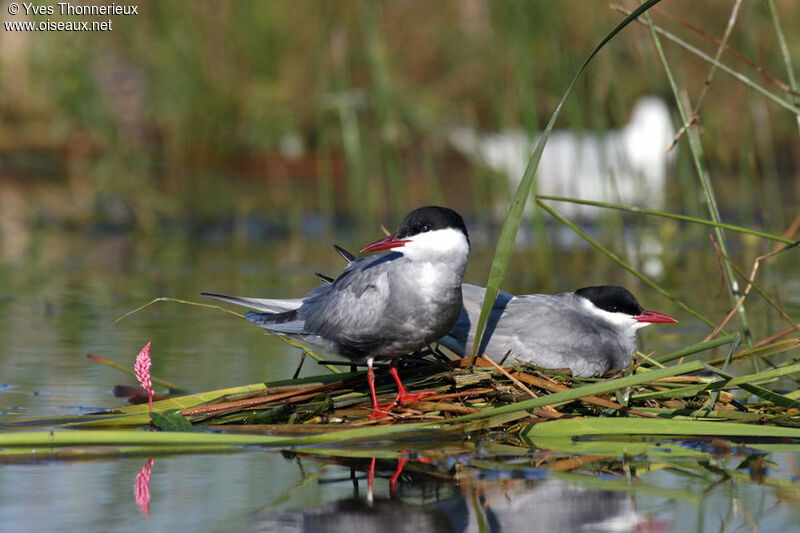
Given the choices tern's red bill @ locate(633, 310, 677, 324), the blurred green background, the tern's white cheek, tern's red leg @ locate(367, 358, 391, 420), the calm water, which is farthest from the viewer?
the blurred green background

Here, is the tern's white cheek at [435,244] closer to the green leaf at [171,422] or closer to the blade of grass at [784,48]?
the green leaf at [171,422]

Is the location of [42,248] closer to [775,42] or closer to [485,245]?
[485,245]

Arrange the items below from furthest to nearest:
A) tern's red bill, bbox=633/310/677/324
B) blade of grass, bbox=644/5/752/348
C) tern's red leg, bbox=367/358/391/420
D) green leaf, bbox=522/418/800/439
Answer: tern's red bill, bbox=633/310/677/324, blade of grass, bbox=644/5/752/348, tern's red leg, bbox=367/358/391/420, green leaf, bbox=522/418/800/439

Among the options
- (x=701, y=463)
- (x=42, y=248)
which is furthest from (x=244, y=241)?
(x=701, y=463)

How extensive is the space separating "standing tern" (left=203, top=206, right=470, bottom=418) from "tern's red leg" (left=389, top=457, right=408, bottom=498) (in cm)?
49

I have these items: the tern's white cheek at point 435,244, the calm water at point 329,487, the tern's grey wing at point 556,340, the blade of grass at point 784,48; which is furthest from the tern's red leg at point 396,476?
the blade of grass at point 784,48

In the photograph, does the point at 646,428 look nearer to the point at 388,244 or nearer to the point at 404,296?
the point at 404,296

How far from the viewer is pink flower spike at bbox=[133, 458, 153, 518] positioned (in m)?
2.75

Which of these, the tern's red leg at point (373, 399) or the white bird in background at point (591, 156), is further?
the white bird in background at point (591, 156)

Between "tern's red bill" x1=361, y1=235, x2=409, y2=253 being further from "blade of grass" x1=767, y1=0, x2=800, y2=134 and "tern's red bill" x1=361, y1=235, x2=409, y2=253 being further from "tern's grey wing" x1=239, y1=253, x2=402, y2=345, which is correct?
"blade of grass" x1=767, y1=0, x2=800, y2=134

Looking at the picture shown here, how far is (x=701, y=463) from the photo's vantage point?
3227 mm

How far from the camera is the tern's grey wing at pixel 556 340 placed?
436 centimetres

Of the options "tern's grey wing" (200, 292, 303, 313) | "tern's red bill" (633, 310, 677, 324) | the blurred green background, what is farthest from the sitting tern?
the blurred green background

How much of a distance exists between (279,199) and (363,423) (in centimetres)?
865
